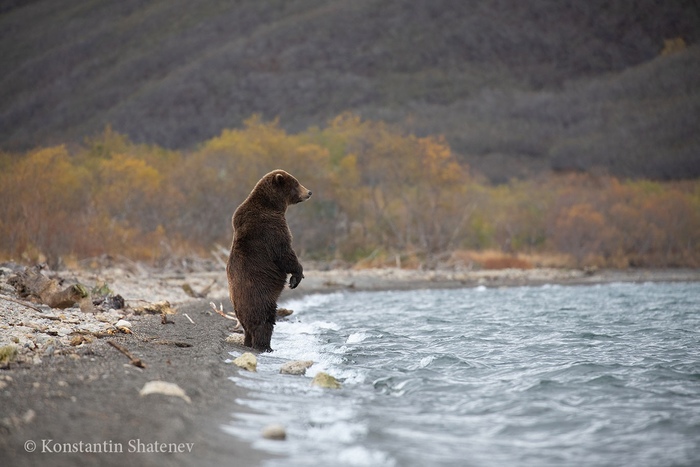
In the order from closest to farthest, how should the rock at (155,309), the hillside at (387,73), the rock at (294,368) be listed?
the rock at (294,368) < the rock at (155,309) < the hillside at (387,73)

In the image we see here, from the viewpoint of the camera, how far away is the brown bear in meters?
8.64

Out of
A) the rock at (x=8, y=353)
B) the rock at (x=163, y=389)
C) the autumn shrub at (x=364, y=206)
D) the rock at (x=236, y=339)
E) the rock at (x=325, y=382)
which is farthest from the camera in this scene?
the autumn shrub at (x=364, y=206)

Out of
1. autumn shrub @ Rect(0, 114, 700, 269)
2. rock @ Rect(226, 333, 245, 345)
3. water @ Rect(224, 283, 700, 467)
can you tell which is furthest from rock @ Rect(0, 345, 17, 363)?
autumn shrub @ Rect(0, 114, 700, 269)

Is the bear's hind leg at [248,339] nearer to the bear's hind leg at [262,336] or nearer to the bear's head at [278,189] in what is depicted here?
the bear's hind leg at [262,336]

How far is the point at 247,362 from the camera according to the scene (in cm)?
812

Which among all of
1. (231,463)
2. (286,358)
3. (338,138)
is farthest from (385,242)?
(231,463)

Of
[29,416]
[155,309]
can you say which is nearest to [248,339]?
[155,309]

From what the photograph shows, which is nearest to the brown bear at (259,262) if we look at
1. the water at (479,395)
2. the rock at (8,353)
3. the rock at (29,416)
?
the water at (479,395)

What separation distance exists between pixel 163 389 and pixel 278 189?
366 cm

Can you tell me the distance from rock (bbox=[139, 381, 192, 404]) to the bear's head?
3.37 meters

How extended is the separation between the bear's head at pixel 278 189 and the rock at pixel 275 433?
4034 mm

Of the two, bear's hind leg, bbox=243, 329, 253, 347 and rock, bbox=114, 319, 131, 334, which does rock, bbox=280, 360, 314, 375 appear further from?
rock, bbox=114, 319, 131, 334

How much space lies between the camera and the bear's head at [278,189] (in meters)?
9.09

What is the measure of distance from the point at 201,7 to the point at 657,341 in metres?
175
